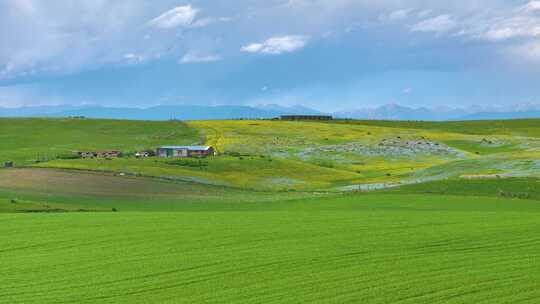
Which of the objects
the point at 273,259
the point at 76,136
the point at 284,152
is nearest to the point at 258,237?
the point at 273,259

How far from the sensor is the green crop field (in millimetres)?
20125

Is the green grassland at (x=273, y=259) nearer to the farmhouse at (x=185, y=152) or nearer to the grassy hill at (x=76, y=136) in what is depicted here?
the farmhouse at (x=185, y=152)

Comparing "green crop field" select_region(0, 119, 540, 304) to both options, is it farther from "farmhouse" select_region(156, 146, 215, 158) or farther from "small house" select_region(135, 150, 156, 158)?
"farmhouse" select_region(156, 146, 215, 158)

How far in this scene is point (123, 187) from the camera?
225ft

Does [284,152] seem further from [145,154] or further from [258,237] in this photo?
[258,237]

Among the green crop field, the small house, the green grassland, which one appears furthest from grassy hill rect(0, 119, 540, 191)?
the green grassland

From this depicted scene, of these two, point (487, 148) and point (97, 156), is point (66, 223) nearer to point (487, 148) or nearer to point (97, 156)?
point (97, 156)

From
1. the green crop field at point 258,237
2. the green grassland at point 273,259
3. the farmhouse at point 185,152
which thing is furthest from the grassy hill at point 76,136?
the green grassland at point 273,259

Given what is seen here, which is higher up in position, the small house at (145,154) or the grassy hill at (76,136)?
the grassy hill at (76,136)

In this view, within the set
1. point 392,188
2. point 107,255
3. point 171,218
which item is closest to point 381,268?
point 107,255

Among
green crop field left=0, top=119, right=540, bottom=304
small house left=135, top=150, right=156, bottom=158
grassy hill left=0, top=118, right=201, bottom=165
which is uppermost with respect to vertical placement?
grassy hill left=0, top=118, right=201, bottom=165

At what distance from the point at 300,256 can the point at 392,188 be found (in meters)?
41.4

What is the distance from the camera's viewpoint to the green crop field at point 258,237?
66.0 ft

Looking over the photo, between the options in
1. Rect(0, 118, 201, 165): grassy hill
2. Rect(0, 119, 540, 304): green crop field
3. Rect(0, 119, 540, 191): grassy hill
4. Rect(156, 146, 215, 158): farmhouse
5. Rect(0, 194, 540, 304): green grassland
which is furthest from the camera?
Rect(0, 118, 201, 165): grassy hill
